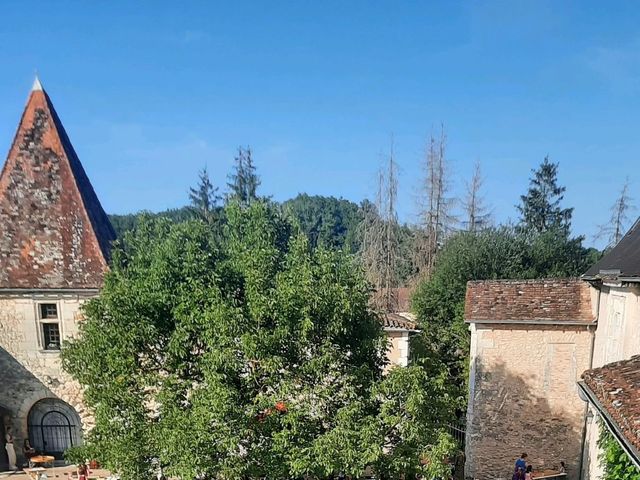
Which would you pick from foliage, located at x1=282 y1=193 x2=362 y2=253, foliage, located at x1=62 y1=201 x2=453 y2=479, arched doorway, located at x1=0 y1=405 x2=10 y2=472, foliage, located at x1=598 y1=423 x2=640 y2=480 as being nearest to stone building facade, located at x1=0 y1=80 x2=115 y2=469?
arched doorway, located at x1=0 y1=405 x2=10 y2=472

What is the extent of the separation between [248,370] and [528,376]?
771cm

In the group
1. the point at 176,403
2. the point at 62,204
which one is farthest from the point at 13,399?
the point at 176,403

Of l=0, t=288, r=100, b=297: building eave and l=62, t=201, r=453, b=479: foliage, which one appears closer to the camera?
l=62, t=201, r=453, b=479: foliage

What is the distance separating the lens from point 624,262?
8.61 meters

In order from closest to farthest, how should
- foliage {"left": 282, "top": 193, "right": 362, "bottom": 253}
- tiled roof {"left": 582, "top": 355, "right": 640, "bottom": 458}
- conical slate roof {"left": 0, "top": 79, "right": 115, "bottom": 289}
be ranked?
tiled roof {"left": 582, "top": 355, "right": 640, "bottom": 458} < conical slate roof {"left": 0, "top": 79, "right": 115, "bottom": 289} < foliage {"left": 282, "top": 193, "right": 362, "bottom": 253}

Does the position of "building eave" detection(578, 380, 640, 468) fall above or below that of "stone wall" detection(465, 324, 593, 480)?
above

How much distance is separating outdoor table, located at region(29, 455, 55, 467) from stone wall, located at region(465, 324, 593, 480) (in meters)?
11.9

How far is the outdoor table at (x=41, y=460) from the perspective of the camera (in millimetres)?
11969

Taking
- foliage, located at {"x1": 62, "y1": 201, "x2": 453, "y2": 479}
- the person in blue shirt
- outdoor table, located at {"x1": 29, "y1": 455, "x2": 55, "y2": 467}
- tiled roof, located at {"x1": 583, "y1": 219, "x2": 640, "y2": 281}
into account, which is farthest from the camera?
outdoor table, located at {"x1": 29, "y1": 455, "x2": 55, "y2": 467}

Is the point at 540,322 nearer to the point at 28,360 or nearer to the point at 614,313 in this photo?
the point at 614,313

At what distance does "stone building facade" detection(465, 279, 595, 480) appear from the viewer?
1070cm

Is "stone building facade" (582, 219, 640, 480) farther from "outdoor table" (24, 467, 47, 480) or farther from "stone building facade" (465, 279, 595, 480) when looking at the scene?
"outdoor table" (24, 467, 47, 480)

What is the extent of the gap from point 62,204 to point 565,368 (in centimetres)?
1499

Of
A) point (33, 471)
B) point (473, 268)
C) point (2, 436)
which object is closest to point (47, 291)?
point (2, 436)
